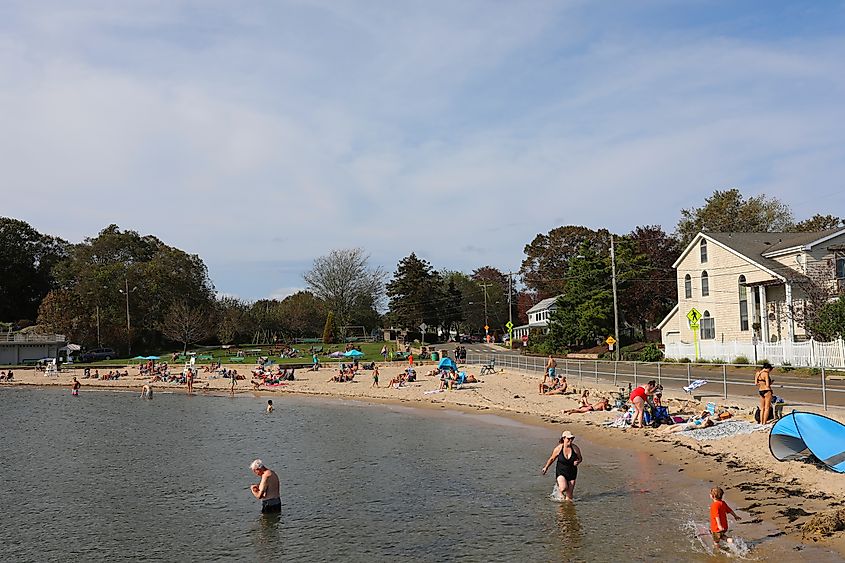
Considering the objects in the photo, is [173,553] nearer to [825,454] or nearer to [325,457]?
[325,457]

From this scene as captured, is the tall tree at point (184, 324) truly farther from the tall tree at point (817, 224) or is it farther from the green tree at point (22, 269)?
the tall tree at point (817, 224)

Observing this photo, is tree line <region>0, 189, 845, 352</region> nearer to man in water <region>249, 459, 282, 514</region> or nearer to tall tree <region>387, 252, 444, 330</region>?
tall tree <region>387, 252, 444, 330</region>

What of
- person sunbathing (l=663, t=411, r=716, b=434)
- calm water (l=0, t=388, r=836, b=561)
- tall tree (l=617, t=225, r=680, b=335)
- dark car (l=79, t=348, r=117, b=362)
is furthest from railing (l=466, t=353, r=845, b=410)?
dark car (l=79, t=348, r=117, b=362)

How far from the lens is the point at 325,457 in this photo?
79.8 ft

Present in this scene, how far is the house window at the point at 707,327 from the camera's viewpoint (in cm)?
4816

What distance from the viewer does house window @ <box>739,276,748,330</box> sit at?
44969 millimetres

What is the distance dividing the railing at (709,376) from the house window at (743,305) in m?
9.27

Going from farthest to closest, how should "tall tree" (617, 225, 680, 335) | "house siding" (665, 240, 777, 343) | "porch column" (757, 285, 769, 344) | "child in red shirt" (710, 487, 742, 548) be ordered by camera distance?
"tall tree" (617, 225, 680, 335), "house siding" (665, 240, 777, 343), "porch column" (757, 285, 769, 344), "child in red shirt" (710, 487, 742, 548)

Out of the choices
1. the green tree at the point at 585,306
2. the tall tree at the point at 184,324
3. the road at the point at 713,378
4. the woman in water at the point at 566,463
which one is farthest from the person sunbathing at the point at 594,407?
the tall tree at the point at 184,324

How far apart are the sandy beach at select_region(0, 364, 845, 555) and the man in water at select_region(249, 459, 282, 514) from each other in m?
10.2

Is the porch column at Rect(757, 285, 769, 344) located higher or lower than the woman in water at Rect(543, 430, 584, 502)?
higher

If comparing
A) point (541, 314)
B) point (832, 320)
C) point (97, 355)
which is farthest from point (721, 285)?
point (97, 355)

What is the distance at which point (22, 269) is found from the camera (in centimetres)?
9769

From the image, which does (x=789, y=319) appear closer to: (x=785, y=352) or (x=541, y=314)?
(x=785, y=352)
